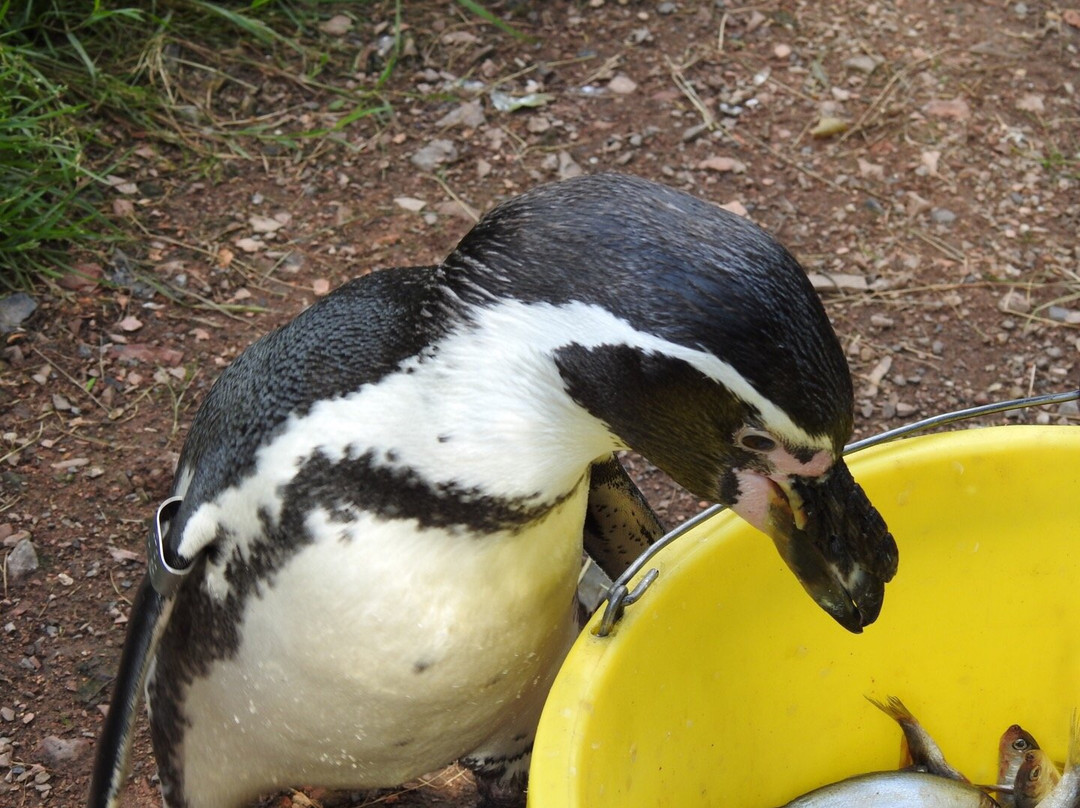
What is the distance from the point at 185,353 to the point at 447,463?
1.16m

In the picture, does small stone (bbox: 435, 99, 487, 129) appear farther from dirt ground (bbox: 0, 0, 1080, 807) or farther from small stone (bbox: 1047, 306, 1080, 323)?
small stone (bbox: 1047, 306, 1080, 323)

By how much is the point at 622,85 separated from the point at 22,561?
153 centimetres

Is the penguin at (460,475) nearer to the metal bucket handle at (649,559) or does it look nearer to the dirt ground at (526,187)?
the metal bucket handle at (649,559)

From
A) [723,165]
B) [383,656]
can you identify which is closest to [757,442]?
[383,656]

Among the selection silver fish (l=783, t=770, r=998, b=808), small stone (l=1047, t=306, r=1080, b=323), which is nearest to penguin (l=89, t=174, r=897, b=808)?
silver fish (l=783, t=770, r=998, b=808)

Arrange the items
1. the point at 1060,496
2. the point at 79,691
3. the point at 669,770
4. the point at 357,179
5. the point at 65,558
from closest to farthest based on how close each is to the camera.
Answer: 1. the point at 669,770
2. the point at 1060,496
3. the point at 79,691
4. the point at 65,558
5. the point at 357,179

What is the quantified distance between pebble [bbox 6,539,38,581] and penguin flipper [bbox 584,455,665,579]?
0.81 metres

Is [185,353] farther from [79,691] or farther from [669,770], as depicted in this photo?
[669,770]

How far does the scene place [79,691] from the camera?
1725 millimetres

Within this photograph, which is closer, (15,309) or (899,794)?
(899,794)

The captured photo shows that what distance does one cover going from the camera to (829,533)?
114 centimetres

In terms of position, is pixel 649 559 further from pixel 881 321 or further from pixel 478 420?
pixel 881 321

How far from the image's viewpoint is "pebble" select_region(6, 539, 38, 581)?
1.83 m

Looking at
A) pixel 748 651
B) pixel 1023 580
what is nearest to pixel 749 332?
pixel 748 651
